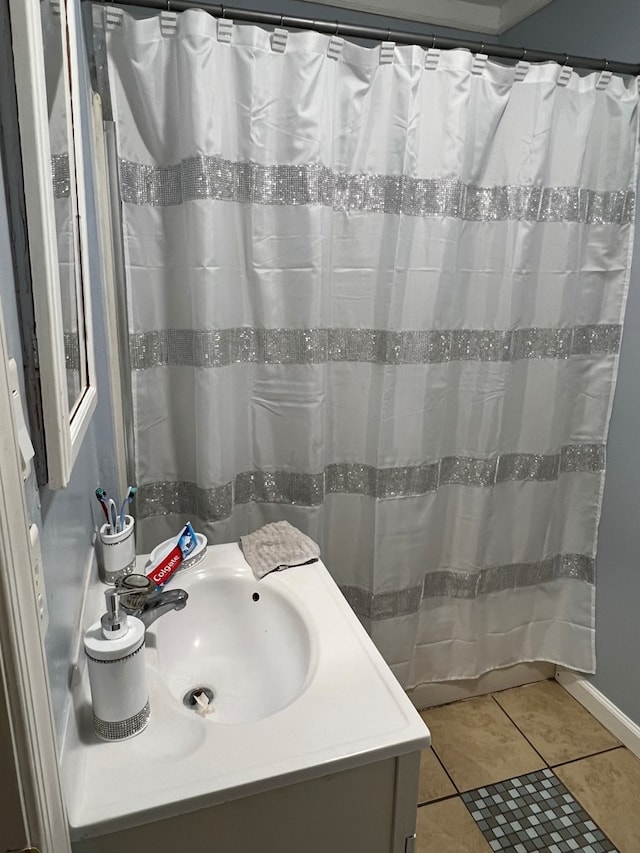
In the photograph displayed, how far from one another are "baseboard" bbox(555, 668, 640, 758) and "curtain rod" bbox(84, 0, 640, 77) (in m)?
1.92

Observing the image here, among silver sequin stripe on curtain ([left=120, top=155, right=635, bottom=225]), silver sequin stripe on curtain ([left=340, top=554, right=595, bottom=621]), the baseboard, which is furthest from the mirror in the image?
the baseboard

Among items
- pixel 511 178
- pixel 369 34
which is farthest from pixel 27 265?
pixel 511 178

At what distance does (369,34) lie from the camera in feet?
4.66

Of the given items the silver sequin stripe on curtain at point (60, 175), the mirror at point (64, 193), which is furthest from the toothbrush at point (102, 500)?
the silver sequin stripe on curtain at point (60, 175)

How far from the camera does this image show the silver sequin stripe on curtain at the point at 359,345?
1475mm

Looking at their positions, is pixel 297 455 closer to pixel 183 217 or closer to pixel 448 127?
pixel 183 217

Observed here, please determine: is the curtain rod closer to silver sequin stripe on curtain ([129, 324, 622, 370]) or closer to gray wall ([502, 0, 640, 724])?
gray wall ([502, 0, 640, 724])

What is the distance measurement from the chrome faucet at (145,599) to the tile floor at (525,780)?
1091 mm

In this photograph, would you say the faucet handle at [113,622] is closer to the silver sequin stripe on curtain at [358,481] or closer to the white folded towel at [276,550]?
the white folded towel at [276,550]

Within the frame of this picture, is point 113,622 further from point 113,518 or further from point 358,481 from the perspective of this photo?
point 358,481

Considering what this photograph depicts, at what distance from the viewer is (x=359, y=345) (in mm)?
1613

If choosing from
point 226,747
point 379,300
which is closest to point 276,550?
point 226,747

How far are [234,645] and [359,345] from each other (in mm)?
843

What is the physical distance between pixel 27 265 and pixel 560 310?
59.2 inches
